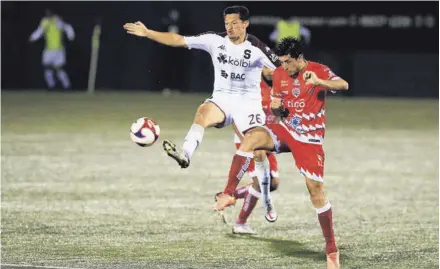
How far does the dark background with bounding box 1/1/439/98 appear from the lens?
32562 millimetres

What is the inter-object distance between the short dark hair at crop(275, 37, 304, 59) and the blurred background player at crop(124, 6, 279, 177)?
180cm

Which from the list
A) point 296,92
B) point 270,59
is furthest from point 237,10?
point 296,92

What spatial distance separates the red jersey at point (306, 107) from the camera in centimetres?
1024

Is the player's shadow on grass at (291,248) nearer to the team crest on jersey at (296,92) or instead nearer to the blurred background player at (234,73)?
the blurred background player at (234,73)

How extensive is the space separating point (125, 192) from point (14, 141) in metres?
6.41

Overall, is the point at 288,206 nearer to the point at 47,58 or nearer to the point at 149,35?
the point at 149,35

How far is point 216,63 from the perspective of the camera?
12.4 metres

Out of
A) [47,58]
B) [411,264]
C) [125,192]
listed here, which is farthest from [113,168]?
[47,58]

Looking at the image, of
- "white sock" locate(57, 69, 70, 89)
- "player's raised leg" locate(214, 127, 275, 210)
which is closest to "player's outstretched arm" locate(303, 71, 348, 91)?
"player's raised leg" locate(214, 127, 275, 210)

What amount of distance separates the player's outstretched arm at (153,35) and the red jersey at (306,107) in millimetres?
1899

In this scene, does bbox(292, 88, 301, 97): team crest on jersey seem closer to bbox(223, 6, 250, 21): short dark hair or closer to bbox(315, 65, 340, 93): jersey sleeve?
bbox(315, 65, 340, 93): jersey sleeve

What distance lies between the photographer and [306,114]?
1030cm

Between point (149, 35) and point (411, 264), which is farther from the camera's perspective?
point (149, 35)

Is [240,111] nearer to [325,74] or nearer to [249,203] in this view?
[249,203]
